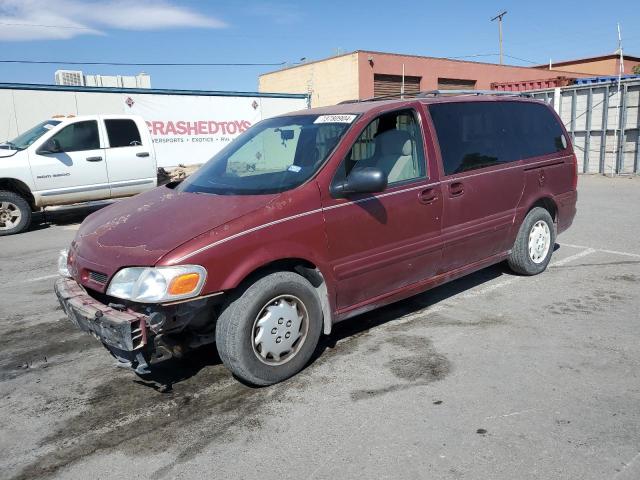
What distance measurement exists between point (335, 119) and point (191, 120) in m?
14.4

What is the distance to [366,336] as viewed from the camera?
4.34m

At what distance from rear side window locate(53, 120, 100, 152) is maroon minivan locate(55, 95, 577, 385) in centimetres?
655

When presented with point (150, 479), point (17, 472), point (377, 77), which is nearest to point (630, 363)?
point (150, 479)

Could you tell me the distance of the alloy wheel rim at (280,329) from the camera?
135 inches

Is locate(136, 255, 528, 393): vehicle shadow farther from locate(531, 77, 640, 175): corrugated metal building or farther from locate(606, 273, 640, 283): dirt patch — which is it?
locate(531, 77, 640, 175): corrugated metal building

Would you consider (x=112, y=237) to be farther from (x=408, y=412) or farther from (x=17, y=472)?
(x=408, y=412)

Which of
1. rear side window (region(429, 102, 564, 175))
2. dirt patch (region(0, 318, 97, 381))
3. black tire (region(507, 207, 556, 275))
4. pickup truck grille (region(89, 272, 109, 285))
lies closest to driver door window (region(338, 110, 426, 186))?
rear side window (region(429, 102, 564, 175))

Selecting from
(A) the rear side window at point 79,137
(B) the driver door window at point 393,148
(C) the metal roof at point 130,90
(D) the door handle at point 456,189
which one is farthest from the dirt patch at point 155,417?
(C) the metal roof at point 130,90

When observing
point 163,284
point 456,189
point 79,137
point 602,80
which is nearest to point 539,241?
point 456,189

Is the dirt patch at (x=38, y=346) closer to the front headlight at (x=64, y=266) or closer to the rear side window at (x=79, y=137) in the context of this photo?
the front headlight at (x=64, y=266)

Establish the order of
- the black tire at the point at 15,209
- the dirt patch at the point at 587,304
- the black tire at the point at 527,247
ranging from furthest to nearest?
the black tire at the point at 15,209
the black tire at the point at 527,247
the dirt patch at the point at 587,304

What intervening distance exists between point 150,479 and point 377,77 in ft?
90.9

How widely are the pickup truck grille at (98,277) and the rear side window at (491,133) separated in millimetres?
2752

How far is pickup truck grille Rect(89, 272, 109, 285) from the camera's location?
3287 mm
